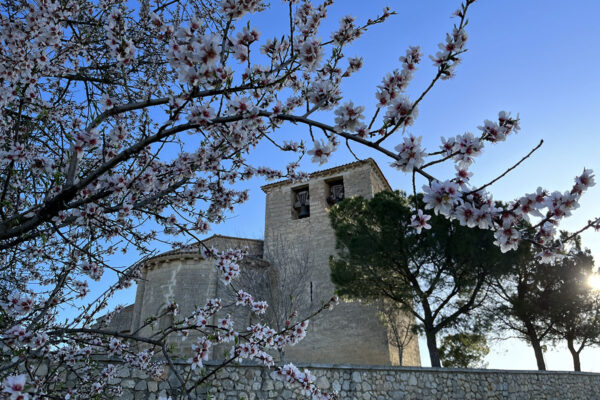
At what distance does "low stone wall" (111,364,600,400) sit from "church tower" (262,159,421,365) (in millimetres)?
4845

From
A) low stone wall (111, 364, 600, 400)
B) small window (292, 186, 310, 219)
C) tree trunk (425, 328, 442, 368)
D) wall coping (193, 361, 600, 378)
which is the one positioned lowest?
low stone wall (111, 364, 600, 400)

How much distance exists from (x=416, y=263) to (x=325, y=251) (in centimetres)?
496

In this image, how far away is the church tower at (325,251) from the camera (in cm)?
1462

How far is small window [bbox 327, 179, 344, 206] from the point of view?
18375 millimetres

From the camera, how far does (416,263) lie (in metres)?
12.8

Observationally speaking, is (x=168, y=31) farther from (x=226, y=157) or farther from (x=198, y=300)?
(x=198, y=300)

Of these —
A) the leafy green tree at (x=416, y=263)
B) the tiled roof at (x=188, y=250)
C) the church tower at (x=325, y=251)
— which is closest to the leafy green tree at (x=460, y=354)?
the church tower at (x=325, y=251)

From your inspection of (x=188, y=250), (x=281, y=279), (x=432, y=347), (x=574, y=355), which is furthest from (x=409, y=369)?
(x=574, y=355)

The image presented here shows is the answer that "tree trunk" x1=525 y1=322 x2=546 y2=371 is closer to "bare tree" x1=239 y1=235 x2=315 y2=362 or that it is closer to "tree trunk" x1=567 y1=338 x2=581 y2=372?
"tree trunk" x1=567 y1=338 x2=581 y2=372

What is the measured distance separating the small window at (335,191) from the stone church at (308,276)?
0.05 metres

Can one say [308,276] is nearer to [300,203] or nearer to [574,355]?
[300,203]

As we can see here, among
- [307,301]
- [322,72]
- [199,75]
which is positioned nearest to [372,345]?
[307,301]

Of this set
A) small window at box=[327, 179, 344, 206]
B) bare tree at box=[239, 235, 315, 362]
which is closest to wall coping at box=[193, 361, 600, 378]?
bare tree at box=[239, 235, 315, 362]

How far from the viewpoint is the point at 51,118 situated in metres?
3.50
